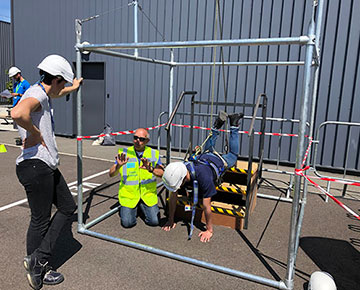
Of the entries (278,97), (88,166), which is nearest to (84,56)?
(88,166)

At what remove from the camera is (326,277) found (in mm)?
2744

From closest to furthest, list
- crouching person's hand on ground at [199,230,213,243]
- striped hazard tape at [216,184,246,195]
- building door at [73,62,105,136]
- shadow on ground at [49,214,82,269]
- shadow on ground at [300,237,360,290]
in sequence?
shadow on ground at [300,237,360,290], shadow on ground at [49,214,82,269], crouching person's hand on ground at [199,230,213,243], striped hazard tape at [216,184,246,195], building door at [73,62,105,136]

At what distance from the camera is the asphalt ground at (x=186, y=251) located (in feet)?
9.90

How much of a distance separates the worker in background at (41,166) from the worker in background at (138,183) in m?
1.38

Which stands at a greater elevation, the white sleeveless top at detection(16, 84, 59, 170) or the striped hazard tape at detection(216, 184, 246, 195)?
the white sleeveless top at detection(16, 84, 59, 170)

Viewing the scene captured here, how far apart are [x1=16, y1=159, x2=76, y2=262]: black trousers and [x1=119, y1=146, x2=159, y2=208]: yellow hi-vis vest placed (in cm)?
128

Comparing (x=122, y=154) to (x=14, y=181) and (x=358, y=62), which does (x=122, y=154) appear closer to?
(x=14, y=181)

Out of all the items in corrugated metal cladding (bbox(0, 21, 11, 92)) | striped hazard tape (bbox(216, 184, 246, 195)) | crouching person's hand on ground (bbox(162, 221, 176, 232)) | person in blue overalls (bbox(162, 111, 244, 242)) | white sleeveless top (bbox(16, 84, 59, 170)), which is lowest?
crouching person's hand on ground (bbox(162, 221, 176, 232))

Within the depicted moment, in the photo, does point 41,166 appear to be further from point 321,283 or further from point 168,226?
point 321,283

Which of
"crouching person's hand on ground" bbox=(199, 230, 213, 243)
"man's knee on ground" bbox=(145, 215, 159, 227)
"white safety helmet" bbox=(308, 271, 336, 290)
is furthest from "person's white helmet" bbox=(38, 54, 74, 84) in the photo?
"white safety helmet" bbox=(308, 271, 336, 290)

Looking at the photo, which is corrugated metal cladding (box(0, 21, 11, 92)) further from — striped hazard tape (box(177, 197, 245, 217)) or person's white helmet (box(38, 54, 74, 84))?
person's white helmet (box(38, 54, 74, 84))

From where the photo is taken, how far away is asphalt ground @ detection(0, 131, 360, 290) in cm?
302

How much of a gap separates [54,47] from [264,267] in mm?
10528

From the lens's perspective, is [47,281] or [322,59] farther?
[322,59]
